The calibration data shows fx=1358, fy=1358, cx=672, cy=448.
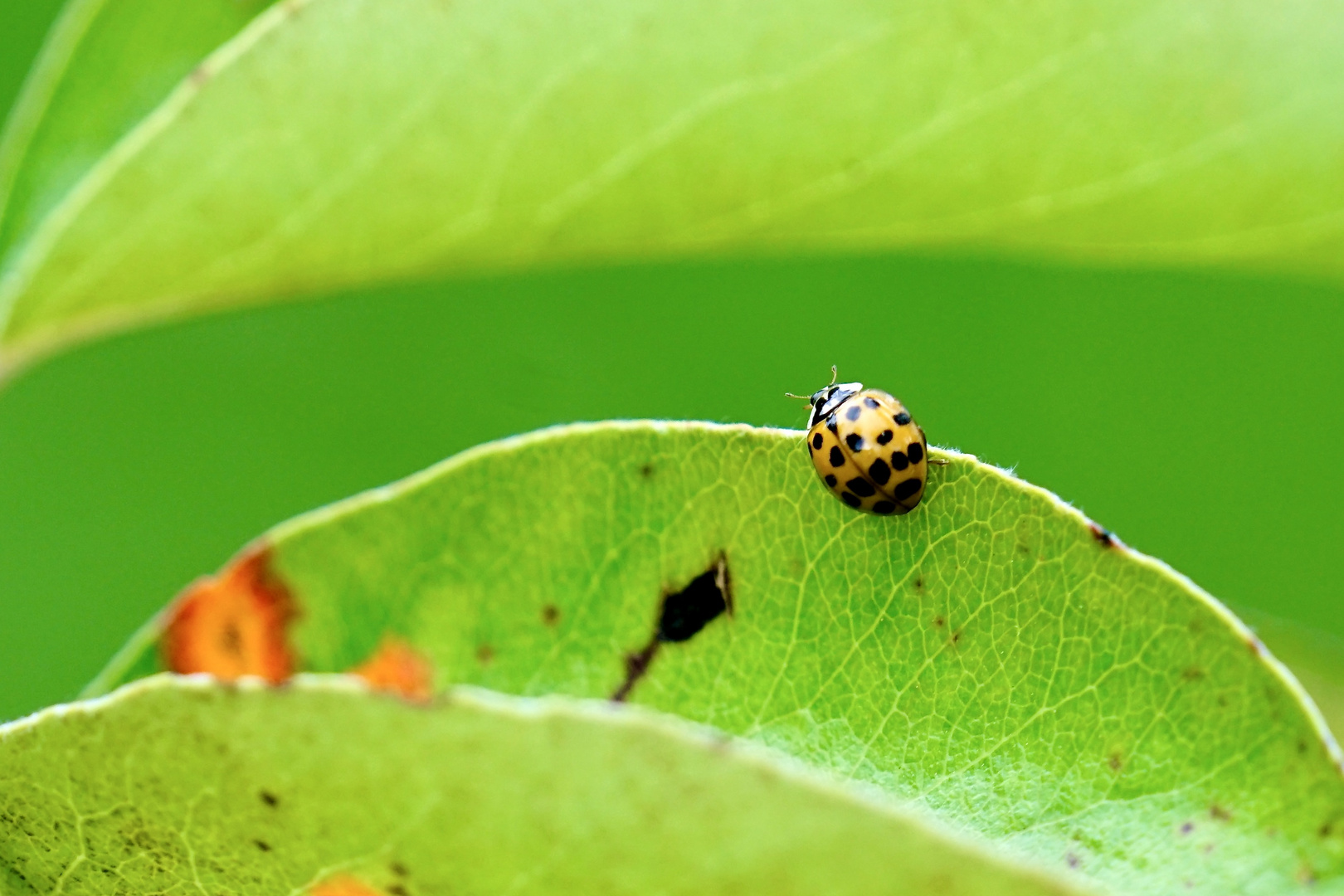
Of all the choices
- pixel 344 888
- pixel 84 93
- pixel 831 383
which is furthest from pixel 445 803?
pixel 831 383

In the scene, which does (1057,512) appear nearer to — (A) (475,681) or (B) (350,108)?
(A) (475,681)

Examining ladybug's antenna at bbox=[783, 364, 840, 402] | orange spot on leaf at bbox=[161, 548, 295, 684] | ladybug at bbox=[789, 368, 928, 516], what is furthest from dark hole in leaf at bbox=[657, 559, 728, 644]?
ladybug's antenna at bbox=[783, 364, 840, 402]

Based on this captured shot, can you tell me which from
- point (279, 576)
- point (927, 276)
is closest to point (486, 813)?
point (279, 576)

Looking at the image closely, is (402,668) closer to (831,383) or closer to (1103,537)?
(1103,537)

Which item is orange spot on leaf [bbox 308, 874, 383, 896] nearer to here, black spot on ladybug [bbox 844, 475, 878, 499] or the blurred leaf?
black spot on ladybug [bbox 844, 475, 878, 499]

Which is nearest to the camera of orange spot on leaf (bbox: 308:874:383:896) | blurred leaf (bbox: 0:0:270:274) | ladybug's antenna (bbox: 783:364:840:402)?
orange spot on leaf (bbox: 308:874:383:896)
